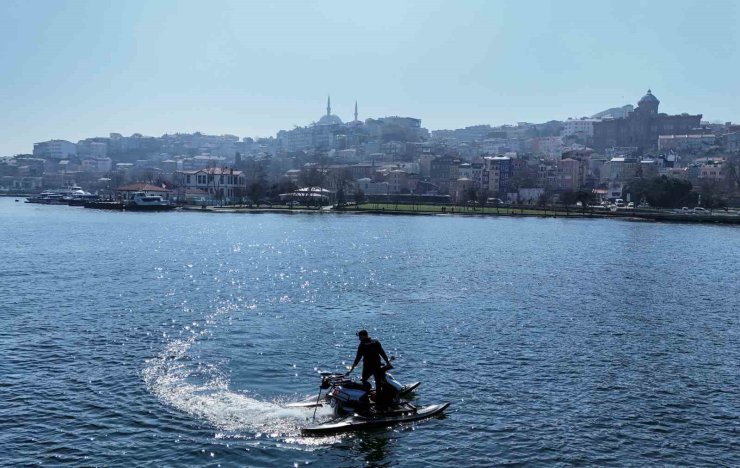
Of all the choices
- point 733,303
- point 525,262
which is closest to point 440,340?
point 733,303

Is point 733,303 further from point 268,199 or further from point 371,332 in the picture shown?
point 268,199

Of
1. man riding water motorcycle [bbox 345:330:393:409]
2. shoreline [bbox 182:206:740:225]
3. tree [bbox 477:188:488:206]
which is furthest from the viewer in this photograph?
tree [bbox 477:188:488:206]

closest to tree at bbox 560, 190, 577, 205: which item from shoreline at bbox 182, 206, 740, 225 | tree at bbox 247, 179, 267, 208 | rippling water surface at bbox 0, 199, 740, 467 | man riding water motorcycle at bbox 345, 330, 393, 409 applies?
shoreline at bbox 182, 206, 740, 225

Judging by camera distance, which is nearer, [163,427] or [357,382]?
[163,427]

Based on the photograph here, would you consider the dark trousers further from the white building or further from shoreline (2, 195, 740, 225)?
the white building

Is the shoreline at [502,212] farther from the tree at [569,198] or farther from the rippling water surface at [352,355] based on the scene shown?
the rippling water surface at [352,355]

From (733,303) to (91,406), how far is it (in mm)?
41035

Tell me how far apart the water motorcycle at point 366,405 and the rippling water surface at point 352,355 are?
0.53 meters

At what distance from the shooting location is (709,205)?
160 meters

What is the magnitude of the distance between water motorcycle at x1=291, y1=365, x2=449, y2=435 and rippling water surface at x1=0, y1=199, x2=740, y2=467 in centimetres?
53

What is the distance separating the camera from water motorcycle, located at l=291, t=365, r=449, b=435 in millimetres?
20688

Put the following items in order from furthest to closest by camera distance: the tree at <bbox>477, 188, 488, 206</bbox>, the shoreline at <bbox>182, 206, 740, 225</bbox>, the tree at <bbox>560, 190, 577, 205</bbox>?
the tree at <bbox>477, 188, 488, 206</bbox> < the tree at <bbox>560, 190, 577, 205</bbox> < the shoreline at <bbox>182, 206, 740, 225</bbox>

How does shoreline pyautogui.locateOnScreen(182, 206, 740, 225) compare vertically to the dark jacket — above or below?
above

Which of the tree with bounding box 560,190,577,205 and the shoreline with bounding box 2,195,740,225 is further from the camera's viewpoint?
the tree with bounding box 560,190,577,205
